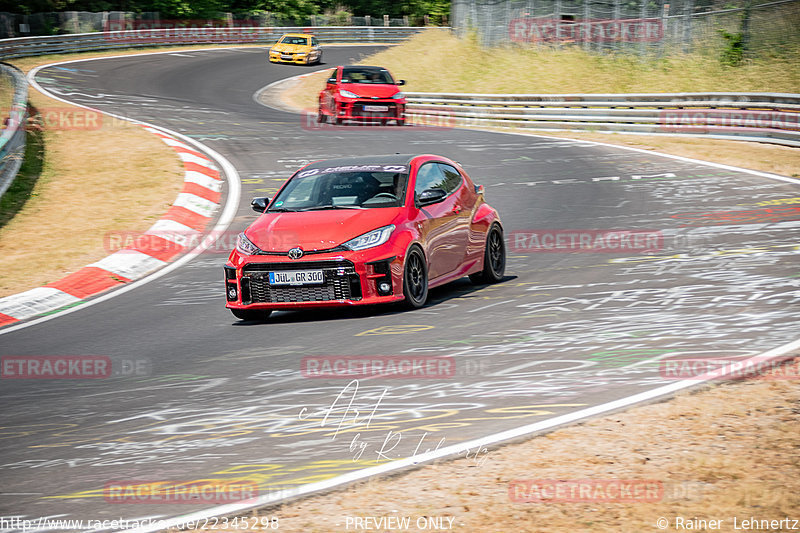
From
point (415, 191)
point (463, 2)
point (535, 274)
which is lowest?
point (535, 274)

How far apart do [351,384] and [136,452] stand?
1.73 metres

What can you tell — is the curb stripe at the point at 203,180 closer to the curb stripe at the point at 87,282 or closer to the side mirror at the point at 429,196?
the curb stripe at the point at 87,282

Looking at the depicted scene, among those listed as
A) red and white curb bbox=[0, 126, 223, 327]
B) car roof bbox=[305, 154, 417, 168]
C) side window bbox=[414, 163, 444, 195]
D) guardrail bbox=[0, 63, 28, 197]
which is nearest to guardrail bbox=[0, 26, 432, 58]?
guardrail bbox=[0, 63, 28, 197]

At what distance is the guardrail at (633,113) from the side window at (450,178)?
13663mm

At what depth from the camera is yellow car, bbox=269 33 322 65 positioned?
163 ft

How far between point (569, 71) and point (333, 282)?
30084 millimetres

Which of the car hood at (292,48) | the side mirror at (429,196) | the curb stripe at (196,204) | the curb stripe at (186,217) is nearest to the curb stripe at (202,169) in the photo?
the curb stripe at (196,204)

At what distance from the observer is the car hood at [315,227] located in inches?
371

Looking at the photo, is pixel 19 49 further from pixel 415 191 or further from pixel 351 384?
pixel 351 384

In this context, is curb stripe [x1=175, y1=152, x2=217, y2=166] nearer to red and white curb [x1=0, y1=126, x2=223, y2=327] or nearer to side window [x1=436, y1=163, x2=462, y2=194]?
red and white curb [x1=0, y1=126, x2=223, y2=327]

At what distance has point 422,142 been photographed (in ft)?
78.4

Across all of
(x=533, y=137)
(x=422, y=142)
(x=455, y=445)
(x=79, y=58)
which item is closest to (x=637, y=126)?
(x=533, y=137)

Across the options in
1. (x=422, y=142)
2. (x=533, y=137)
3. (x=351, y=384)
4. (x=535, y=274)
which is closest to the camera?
(x=351, y=384)

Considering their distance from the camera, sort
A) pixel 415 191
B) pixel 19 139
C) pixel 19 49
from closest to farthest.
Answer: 1. pixel 415 191
2. pixel 19 139
3. pixel 19 49
